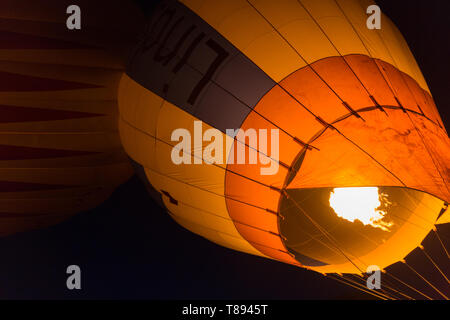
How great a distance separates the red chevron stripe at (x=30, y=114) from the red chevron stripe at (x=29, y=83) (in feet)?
0.36

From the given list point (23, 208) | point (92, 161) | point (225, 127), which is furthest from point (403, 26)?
point (23, 208)

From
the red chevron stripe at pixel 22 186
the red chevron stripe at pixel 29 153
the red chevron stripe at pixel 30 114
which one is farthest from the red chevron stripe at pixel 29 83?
the red chevron stripe at pixel 22 186

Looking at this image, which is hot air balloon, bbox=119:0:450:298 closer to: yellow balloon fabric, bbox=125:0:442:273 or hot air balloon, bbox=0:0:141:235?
yellow balloon fabric, bbox=125:0:442:273

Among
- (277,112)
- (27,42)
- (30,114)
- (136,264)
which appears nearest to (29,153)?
(30,114)

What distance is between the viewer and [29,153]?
2520mm

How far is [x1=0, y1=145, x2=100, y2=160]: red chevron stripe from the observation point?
8.18 ft

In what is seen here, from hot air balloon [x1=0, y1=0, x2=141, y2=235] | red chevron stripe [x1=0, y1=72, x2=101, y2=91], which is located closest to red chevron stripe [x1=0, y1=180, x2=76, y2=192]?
hot air balloon [x1=0, y1=0, x2=141, y2=235]

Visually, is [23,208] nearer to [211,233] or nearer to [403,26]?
[211,233]

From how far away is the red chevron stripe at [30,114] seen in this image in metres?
2.41


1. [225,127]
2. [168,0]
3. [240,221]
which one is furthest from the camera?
[168,0]

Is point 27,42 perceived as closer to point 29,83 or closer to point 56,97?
point 29,83

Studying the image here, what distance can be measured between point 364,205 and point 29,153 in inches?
75.6

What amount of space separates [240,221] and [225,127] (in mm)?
439

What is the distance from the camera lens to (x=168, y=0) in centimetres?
220
